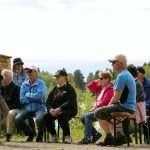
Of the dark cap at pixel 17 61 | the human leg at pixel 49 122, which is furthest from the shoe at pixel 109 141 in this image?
the dark cap at pixel 17 61

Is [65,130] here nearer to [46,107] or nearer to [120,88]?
[46,107]

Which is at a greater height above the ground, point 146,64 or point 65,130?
point 146,64

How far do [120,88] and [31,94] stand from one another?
2.27 m

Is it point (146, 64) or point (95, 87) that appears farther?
point (146, 64)

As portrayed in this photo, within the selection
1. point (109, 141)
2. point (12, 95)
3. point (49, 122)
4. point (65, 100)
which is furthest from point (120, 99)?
point (12, 95)

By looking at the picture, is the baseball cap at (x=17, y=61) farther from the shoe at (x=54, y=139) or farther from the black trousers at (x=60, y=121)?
the shoe at (x=54, y=139)

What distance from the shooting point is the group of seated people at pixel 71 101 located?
32.6 ft

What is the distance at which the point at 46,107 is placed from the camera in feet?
37.0

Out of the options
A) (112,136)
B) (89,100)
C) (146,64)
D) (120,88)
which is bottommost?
(112,136)

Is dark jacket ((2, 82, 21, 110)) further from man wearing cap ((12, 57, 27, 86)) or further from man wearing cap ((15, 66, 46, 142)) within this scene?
man wearing cap ((12, 57, 27, 86))

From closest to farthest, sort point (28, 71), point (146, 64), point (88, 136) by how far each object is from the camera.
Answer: point (88, 136) < point (28, 71) < point (146, 64)

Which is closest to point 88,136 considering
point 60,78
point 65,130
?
point 65,130

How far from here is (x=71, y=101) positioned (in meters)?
10.9

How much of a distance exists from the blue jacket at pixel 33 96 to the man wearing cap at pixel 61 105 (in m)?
0.31
